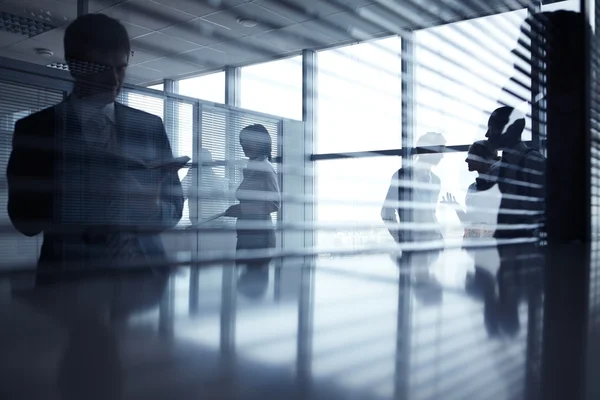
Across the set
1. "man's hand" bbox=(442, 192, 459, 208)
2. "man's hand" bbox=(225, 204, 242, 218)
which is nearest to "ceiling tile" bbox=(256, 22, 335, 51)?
"man's hand" bbox=(225, 204, 242, 218)

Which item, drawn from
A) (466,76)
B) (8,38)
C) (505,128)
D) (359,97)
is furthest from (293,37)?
(505,128)

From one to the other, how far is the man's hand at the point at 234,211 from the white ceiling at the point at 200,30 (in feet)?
1.20

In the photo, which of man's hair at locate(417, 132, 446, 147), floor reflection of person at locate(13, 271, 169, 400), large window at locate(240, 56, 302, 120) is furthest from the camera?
man's hair at locate(417, 132, 446, 147)

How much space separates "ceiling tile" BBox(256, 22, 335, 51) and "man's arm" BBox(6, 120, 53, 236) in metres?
0.63

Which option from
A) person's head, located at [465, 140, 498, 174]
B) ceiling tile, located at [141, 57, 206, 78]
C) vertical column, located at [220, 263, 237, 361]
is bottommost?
vertical column, located at [220, 263, 237, 361]

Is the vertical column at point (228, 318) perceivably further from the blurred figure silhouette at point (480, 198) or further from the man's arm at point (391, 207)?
the blurred figure silhouette at point (480, 198)

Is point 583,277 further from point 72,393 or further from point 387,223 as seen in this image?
point 387,223

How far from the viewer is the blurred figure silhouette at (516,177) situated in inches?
88.5

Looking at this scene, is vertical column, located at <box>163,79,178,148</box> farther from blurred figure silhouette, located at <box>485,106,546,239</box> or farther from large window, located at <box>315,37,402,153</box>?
blurred figure silhouette, located at <box>485,106,546,239</box>

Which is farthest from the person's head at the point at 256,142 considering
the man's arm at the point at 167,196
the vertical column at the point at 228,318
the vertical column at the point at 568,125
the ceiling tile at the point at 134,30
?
the vertical column at the point at 568,125

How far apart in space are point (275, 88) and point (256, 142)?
0.17 m

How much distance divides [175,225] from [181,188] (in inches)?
3.8

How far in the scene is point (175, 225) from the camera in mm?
1047

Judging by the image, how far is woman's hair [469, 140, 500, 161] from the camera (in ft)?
7.56
